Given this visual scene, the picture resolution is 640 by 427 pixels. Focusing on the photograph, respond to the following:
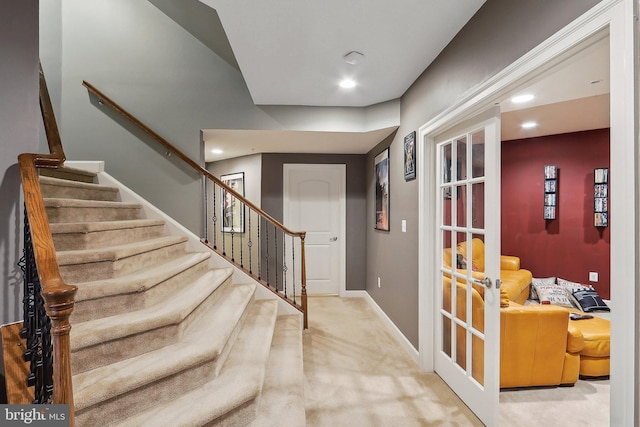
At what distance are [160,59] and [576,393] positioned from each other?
189 inches

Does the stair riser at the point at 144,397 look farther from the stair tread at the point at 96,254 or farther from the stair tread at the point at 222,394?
the stair tread at the point at 96,254

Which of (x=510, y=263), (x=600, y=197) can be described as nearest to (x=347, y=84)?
(x=510, y=263)

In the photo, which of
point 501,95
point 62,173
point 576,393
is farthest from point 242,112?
point 576,393

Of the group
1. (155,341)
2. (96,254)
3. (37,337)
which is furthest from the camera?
(96,254)

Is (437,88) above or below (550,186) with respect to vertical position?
above

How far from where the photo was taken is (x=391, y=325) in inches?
132

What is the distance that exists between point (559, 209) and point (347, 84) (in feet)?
12.4

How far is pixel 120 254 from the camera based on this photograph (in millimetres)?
1935

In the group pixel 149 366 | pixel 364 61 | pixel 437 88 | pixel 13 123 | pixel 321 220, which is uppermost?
pixel 364 61

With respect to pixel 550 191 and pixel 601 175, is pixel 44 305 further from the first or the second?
pixel 601 175

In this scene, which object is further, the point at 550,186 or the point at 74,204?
the point at 550,186

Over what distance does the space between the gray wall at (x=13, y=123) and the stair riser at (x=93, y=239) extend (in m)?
0.43

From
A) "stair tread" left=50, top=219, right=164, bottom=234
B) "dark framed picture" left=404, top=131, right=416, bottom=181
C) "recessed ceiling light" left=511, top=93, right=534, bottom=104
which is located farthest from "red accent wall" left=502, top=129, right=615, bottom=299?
"stair tread" left=50, top=219, right=164, bottom=234

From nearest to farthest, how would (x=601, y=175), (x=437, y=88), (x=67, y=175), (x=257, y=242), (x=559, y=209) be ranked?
(x=437, y=88)
(x=67, y=175)
(x=601, y=175)
(x=559, y=209)
(x=257, y=242)
